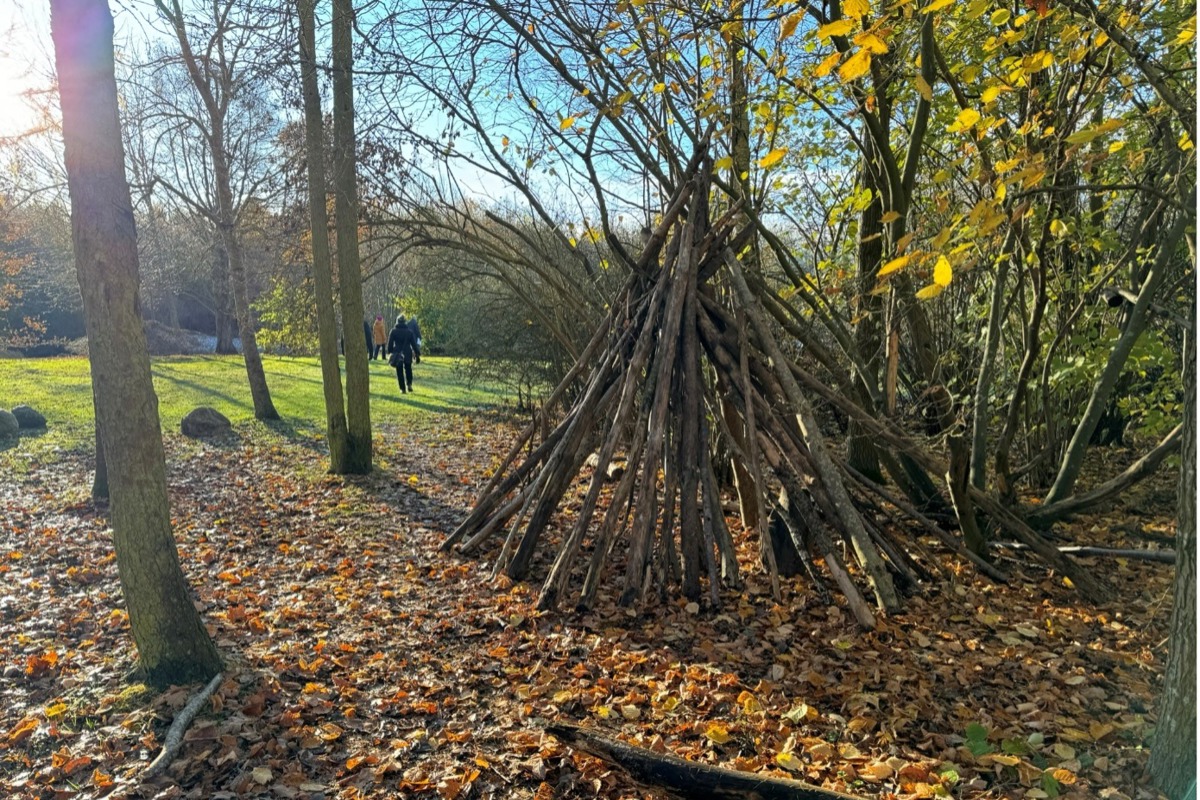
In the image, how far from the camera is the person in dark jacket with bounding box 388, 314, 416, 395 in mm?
15530

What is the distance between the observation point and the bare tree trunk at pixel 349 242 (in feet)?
24.8

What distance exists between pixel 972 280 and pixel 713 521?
3.47 m

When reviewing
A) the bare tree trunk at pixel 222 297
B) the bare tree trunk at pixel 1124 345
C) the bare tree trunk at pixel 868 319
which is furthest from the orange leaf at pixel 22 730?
the bare tree trunk at pixel 222 297

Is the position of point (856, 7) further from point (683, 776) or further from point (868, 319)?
point (868, 319)

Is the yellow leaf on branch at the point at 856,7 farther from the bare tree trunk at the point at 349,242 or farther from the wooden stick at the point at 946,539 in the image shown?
the bare tree trunk at the point at 349,242

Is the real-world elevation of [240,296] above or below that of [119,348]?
above

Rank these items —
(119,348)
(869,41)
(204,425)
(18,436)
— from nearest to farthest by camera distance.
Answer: (869,41) → (119,348) → (18,436) → (204,425)

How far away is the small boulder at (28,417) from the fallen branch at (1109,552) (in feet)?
40.3

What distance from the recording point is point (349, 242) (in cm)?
793

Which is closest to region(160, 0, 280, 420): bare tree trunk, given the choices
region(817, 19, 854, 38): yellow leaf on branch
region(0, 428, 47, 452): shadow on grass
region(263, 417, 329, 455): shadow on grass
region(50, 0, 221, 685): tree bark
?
region(263, 417, 329, 455): shadow on grass

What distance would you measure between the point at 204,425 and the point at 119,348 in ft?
28.4

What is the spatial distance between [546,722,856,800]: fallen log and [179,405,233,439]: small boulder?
32.0ft

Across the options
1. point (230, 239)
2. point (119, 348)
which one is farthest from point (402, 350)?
point (119, 348)

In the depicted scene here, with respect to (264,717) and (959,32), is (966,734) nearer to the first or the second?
(264,717)
